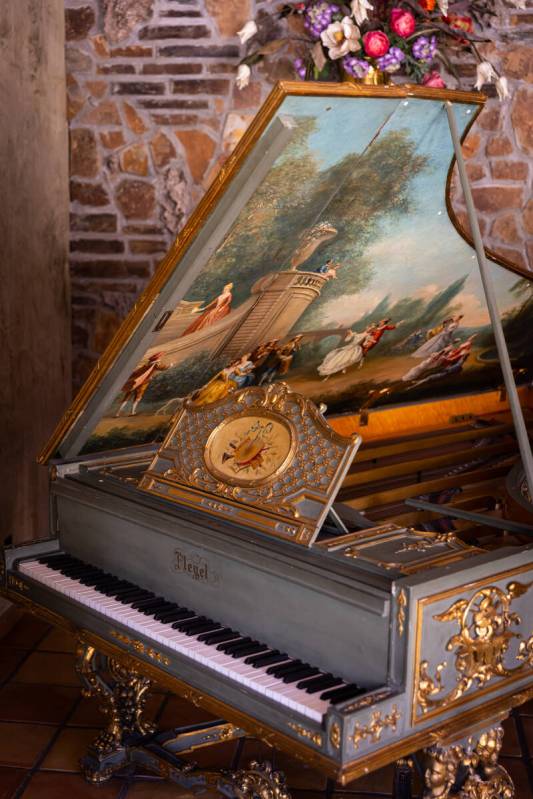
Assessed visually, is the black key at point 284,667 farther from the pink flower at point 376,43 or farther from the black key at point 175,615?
the pink flower at point 376,43

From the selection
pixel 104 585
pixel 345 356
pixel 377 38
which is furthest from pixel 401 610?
pixel 377 38

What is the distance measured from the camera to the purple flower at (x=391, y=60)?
501 centimetres

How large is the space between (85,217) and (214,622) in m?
3.63

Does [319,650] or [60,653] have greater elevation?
[319,650]

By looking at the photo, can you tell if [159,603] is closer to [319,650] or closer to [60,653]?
[319,650]

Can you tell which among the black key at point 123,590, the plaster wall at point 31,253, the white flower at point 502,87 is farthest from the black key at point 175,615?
the white flower at point 502,87

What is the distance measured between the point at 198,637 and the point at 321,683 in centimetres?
43

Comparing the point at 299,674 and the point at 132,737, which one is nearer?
the point at 299,674

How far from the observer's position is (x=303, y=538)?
2471 millimetres

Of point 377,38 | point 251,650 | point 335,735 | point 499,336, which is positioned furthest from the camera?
point 377,38

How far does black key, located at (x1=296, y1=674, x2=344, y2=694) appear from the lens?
2321mm

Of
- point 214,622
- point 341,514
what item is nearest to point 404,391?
point 341,514

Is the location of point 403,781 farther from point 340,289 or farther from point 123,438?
point 340,289

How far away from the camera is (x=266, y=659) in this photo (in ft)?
8.18
